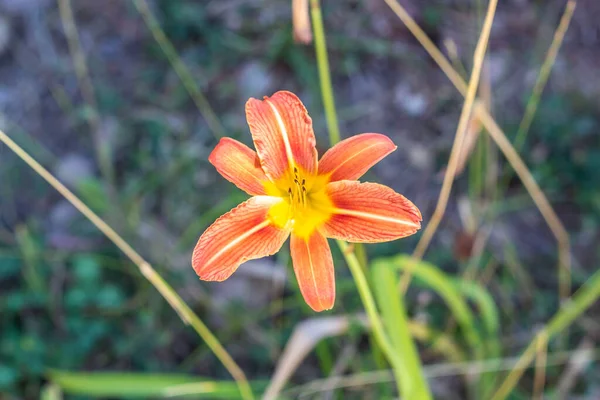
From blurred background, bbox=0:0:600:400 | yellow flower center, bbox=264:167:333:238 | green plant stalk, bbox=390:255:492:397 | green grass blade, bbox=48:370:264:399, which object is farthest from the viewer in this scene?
blurred background, bbox=0:0:600:400

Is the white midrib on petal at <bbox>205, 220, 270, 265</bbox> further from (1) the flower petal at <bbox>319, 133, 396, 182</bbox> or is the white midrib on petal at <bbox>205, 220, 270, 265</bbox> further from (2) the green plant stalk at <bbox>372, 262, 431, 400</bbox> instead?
(2) the green plant stalk at <bbox>372, 262, 431, 400</bbox>

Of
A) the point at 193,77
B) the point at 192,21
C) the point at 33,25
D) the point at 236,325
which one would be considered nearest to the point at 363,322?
the point at 236,325

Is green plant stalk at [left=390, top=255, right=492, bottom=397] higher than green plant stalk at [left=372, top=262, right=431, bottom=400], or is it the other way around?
green plant stalk at [left=390, top=255, right=492, bottom=397]

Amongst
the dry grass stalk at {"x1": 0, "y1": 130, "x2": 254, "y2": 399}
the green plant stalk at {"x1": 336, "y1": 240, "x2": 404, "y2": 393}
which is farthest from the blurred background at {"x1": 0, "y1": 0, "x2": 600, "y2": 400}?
the green plant stalk at {"x1": 336, "y1": 240, "x2": 404, "y2": 393}

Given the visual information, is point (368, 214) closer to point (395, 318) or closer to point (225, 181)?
point (395, 318)

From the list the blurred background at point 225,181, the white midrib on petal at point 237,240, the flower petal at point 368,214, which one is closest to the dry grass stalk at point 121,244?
the white midrib on petal at point 237,240

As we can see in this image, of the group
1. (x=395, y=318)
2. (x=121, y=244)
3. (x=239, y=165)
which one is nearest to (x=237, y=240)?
(x=239, y=165)

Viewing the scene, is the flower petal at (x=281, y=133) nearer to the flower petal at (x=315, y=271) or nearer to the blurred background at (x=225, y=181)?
the flower petal at (x=315, y=271)
